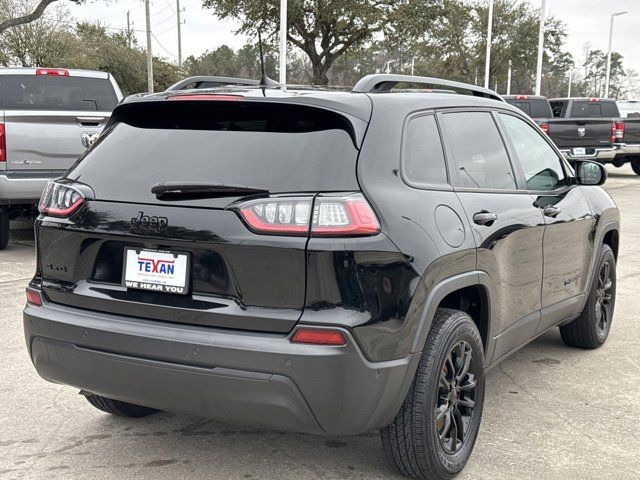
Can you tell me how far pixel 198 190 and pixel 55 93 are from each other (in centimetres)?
693

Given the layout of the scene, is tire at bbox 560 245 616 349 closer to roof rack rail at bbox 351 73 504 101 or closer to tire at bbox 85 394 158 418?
roof rack rail at bbox 351 73 504 101

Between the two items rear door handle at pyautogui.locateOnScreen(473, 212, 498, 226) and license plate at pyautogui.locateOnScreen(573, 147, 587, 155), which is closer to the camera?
rear door handle at pyautogui.locateOnScreen(473, 212, 498, 226)

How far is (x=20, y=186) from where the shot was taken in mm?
8195

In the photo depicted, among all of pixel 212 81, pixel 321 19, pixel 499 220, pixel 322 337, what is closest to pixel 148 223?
pixel 322 337

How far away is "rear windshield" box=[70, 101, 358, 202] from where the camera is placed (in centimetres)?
292

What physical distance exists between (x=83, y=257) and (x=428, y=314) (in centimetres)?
136

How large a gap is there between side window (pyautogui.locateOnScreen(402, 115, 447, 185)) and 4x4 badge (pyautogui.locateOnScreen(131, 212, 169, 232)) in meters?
0.95

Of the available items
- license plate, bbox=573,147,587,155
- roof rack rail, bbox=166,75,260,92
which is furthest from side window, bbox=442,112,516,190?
license plate, bbox=573,147,587,155

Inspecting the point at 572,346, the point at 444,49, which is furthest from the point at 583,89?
the point at 572,346

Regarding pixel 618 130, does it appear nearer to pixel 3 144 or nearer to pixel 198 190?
pixel 3 144

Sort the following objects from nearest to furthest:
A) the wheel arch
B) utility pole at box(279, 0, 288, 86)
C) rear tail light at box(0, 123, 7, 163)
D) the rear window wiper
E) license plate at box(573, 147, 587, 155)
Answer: the rear window wiper → the wheel arch → rear tail light at box(0, 123, 7, 163) → license plate at box(573, 147, 587, 155) → utility pole at box(279, 0, 288, 86)

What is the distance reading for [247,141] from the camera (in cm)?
305

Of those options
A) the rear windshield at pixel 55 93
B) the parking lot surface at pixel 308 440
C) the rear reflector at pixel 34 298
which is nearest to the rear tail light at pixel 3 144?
the rear windshield at pixel 55 93

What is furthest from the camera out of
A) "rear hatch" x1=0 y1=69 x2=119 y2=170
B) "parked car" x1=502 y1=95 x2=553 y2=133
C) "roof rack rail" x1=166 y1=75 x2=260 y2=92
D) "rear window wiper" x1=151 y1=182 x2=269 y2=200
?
"parked car" x1=502 y1=95 x2=553 y2=133
